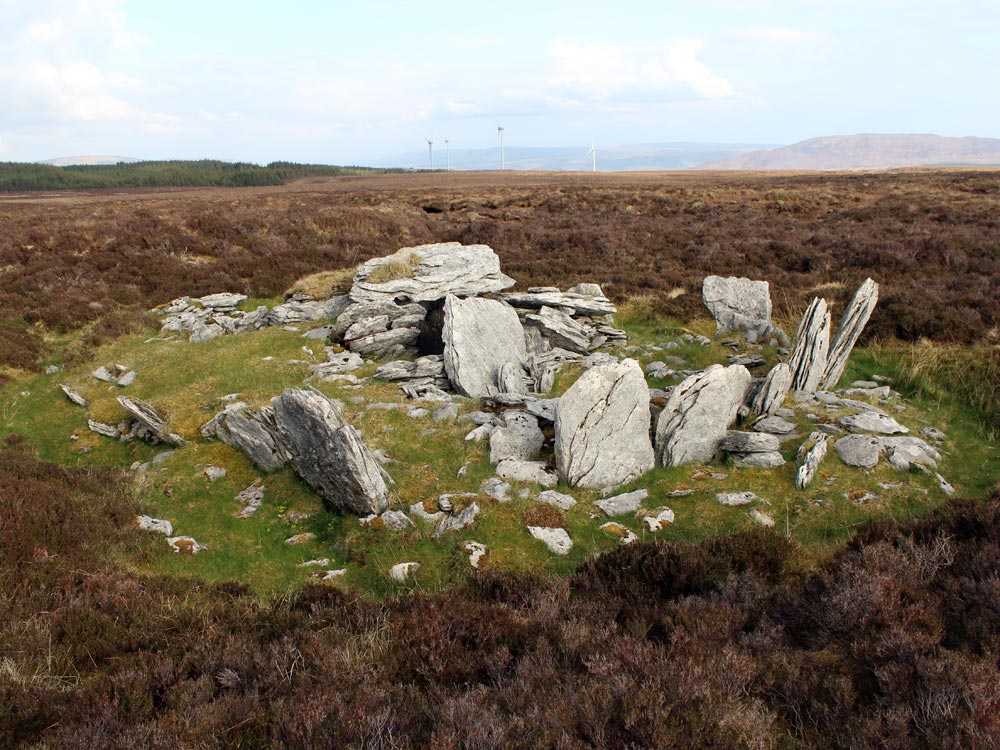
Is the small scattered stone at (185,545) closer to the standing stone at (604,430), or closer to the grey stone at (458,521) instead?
the grey stone at (458,521)

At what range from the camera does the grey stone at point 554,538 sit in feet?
30.1

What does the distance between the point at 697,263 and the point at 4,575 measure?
30.2m

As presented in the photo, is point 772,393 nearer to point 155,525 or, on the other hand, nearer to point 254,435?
point 254,435

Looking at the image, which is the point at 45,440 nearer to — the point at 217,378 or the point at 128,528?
the point at 217,378

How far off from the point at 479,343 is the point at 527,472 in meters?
6.18

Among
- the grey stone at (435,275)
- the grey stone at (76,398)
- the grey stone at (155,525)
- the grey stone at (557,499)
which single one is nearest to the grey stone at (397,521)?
the grey stone at (557,499)

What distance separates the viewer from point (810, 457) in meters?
10.9

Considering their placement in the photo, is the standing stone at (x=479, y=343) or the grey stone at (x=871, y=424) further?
the standing stone at (x=479, y=343)

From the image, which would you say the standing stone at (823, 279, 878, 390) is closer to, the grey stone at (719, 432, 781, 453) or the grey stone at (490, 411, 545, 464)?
the grey stone at (719, 432, 781, 453)

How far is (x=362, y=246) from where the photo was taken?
35812 millimetres

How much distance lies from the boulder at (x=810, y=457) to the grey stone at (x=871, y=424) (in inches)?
34.0

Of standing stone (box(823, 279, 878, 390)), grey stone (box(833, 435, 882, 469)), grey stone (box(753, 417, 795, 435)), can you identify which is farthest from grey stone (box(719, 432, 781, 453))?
standing stone (box(823, 279, 878, 390))

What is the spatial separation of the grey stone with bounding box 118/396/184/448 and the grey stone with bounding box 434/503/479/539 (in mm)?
7814

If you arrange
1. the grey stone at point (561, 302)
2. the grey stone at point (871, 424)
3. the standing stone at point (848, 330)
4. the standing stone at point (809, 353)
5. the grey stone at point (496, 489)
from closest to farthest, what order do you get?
the grey stone at point (496, 489), the grey stone at point (871, 424), the standing stone at point (809, 353), the standing stone at point (848, 330), the grey stone at point (561, 302)
